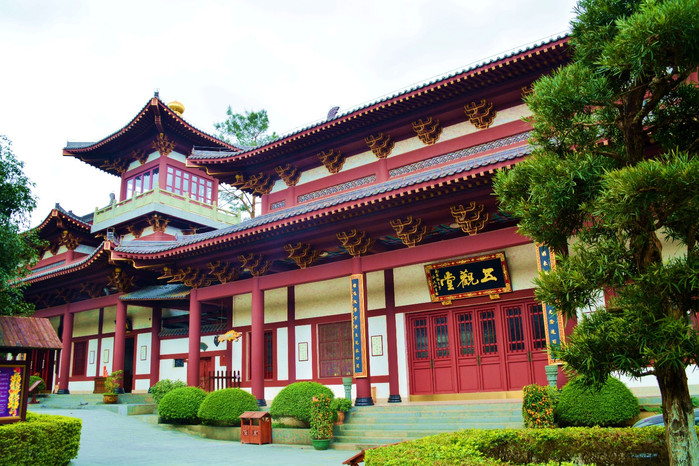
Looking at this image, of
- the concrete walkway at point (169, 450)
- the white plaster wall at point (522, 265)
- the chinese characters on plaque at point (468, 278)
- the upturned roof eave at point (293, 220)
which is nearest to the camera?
the concrete walkway at point (169, 450)

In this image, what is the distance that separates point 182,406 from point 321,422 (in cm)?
470

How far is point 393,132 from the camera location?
15164 mm

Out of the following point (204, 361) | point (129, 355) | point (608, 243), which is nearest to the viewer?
point (608, 243)

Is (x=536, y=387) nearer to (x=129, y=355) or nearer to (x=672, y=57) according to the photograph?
(x=672, y=57)

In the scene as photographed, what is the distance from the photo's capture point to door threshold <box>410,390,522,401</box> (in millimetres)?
12578

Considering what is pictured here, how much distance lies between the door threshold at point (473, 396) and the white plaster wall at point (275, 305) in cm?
470

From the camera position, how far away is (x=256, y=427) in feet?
40.4

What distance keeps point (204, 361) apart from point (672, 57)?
16.4m

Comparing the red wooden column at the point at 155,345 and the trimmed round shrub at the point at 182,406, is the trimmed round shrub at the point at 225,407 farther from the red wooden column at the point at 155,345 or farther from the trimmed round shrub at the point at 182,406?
the red wooden column at the point at 155,345

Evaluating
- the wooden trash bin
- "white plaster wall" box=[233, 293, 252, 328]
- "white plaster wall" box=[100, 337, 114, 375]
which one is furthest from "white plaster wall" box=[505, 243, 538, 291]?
"white plaster wall" box=[100, 337, 114, 375]

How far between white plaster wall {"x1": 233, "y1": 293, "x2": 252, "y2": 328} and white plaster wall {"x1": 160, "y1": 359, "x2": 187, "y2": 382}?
146 inches

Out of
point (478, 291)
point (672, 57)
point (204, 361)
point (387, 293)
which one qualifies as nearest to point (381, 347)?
point (387, 293)

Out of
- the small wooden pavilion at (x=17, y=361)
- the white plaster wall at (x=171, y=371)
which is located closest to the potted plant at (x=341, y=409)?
the small wooden pavilion at (x=17, y=361)

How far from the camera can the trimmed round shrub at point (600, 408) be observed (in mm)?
9141
